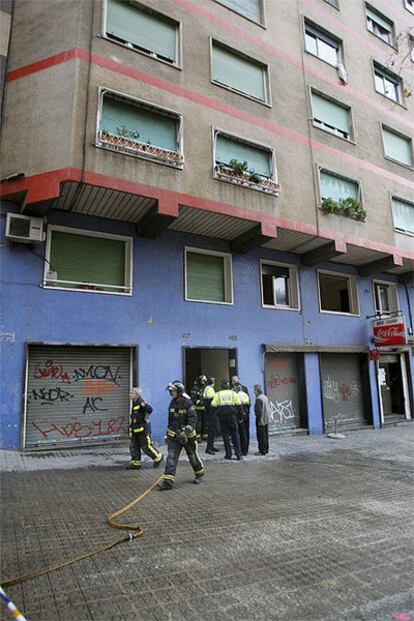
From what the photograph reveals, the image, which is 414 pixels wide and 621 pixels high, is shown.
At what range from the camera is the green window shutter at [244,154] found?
1212 centimetres

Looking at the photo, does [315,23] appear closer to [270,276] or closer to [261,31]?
[261,31]

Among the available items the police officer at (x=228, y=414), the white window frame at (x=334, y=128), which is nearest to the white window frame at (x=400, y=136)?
the white window frame at (x=334, y=128)

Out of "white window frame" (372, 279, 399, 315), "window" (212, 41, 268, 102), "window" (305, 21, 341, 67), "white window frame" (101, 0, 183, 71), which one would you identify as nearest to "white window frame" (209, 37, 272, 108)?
"window" (212, 41, 268, 102)

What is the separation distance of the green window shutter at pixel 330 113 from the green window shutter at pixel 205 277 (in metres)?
7.18

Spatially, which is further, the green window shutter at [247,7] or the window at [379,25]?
the window at [379,25]

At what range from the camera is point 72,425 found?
9.82 metres

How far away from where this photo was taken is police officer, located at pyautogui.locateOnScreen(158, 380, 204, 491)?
674 cm

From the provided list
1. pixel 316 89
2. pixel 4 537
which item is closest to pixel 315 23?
pixel 316 89

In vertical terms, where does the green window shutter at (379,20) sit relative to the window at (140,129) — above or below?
above

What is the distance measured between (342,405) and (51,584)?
13.3 metres

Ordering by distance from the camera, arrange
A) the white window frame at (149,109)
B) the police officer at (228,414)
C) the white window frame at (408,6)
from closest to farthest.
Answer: the police officer at (228,414) → the white window frame at (149,109) → the white window frame at (408,6)

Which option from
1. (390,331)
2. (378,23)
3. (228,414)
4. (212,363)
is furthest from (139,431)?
(378,23)

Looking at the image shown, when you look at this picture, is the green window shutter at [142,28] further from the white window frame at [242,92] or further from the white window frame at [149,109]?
the white window frame at [149,109]

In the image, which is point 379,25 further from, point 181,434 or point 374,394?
point 181,434
